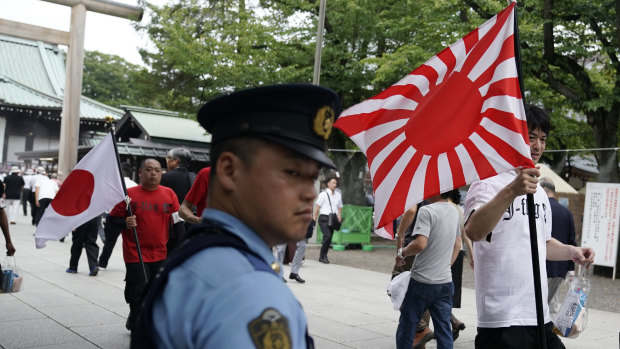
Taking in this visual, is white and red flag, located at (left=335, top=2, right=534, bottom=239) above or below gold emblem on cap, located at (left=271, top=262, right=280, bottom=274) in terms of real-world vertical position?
above

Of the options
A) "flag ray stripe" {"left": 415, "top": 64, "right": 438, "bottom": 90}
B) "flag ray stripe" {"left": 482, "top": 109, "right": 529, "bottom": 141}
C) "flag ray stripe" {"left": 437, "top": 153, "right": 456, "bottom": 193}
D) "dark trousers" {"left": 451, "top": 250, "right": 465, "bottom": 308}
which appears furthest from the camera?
"dark trousers" {"left": 451, "top": 250, "right": 465, "bottom": 308}

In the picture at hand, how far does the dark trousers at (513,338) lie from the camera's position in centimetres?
285

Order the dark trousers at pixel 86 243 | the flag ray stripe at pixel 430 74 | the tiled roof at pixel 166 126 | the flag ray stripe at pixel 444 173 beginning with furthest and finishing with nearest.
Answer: the tiled roof at pixel 166 126
the dark trousers at pixel 86 243
the flag ray stripe at pixel 430 74
the flag ray stripe at pixel 444 173

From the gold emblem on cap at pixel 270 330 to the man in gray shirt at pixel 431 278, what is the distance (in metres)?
3.87

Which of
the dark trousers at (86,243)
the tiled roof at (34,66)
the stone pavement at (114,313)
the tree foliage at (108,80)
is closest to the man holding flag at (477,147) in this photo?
the stone pavement at (114,313)

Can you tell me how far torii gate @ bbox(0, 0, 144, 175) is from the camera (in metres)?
10.2

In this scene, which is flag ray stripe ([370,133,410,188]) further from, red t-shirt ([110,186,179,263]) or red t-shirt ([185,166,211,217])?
red t-shirt ([110,186,179,263])

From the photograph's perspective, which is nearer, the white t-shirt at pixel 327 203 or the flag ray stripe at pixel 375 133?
the flag ray stripe at pixel 375 133

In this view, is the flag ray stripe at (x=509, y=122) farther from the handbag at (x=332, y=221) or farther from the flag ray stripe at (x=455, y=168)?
the handbag at (x=332, y=221)

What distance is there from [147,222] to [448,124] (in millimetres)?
3447

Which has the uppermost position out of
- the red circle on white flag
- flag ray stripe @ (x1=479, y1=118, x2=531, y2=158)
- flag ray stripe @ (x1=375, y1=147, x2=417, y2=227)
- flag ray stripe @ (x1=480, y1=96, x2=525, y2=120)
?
flag ray stripe @ (x1=480, y1=96, x2=525, y2=120)

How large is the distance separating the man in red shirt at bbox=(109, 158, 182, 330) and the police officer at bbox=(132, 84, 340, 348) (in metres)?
4.62

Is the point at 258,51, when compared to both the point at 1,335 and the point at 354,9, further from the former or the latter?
the point at 1,335

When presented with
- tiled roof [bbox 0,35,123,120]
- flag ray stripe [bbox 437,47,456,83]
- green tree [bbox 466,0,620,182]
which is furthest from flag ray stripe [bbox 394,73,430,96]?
tiled roof [bbox 0,35,123,120]
